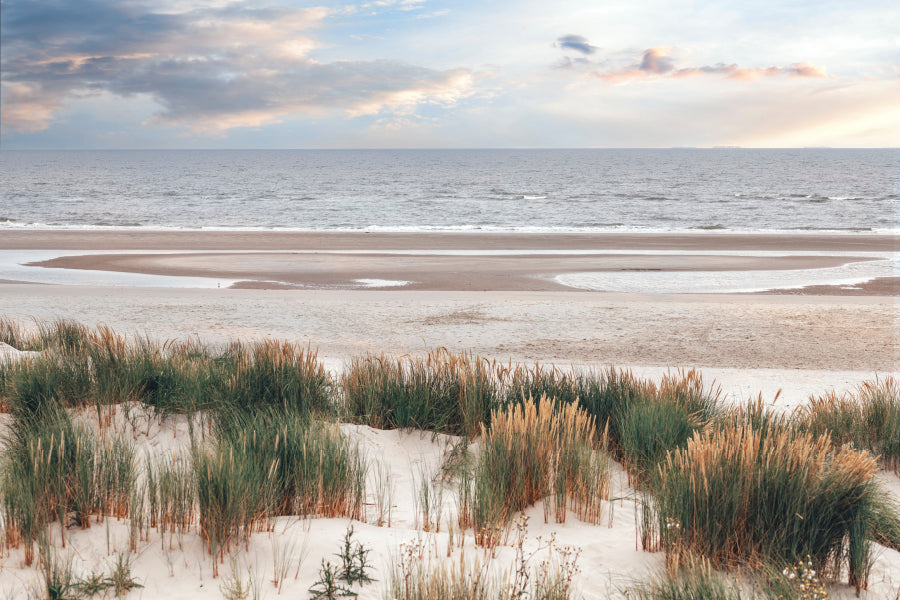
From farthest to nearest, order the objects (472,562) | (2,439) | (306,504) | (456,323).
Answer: (456,323)
(2,439)
(306,504)
(472,562)

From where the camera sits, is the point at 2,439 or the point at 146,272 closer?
the point at 2,439

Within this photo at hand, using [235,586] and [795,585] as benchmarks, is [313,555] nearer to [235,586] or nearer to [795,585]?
[235,586]

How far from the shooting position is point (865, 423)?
6215 millimetres

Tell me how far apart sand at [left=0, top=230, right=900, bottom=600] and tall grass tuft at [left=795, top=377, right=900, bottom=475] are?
38cm

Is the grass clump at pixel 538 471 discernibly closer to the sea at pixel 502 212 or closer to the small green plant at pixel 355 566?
the small green plant at pixel 355 566

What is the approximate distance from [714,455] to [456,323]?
9909 mm

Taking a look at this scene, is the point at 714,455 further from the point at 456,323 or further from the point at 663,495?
the point at 456,323

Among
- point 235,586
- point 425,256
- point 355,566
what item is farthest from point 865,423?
point 425,256

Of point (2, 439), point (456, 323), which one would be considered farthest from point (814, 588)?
point (456, 323)

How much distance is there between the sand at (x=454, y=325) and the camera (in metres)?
3.64

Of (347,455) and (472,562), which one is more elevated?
(347,455)

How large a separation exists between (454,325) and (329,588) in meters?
10.3

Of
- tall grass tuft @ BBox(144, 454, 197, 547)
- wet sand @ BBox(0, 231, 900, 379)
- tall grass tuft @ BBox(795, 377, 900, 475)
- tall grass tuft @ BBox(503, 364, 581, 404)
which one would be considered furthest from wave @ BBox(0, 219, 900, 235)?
tall grass tuft @ BBox(144, 454, 197, 547)

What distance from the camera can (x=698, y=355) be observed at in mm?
11109
